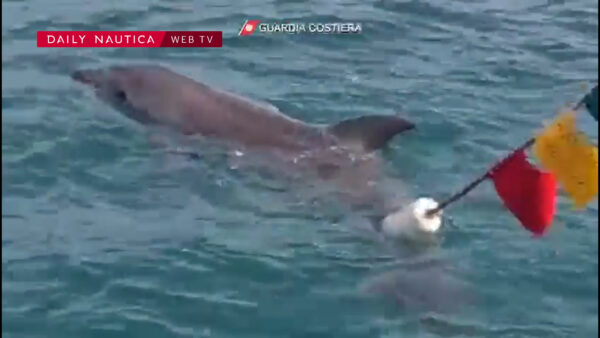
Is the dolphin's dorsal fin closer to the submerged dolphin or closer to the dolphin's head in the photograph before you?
the submerged dolphin

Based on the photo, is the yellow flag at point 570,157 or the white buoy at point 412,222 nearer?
Answer: the yellow flag at point 570,157

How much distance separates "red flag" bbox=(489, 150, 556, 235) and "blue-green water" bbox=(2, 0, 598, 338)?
142cm

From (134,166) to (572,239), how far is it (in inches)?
159

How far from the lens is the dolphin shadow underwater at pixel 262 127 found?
→ 10297 mm

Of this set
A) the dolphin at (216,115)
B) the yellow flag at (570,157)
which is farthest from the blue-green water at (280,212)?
the yellow flag at (570,157)

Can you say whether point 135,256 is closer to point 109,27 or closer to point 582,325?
point 582,325

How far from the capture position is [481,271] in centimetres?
906

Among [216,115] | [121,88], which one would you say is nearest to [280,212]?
[216,115]

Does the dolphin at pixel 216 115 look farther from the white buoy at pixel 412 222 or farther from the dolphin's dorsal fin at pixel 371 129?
the white buoy at pixel 412 222

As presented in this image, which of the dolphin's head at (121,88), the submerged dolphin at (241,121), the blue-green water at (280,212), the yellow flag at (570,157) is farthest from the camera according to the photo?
the dolphin's head at (121,88)

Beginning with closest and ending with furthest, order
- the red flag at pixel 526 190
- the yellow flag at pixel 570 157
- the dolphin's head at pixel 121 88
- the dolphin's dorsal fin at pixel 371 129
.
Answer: the yellow flag at pixel 570 157, the red flag at pixel 526 190, the dolphin's dorsal fin at pixel 371 129, the dolphin's head at pixel 121 88

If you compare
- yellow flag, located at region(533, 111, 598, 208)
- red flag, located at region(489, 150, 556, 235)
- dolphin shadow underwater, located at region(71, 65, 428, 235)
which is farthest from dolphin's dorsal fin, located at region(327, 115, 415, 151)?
yellow flag, located at region(533, 111, 598, 208)

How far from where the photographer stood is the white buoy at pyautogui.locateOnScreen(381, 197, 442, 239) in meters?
9.32

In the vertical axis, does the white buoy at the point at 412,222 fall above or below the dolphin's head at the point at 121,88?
below
